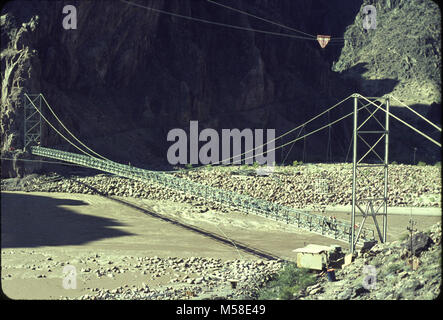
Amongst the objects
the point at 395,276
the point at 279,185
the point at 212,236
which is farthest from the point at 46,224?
the point at 395,276

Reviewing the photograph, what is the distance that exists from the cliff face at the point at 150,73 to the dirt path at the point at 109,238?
1303 centimetres

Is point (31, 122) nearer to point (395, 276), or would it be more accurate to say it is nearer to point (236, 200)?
point (236, 200)

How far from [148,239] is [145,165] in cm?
2314

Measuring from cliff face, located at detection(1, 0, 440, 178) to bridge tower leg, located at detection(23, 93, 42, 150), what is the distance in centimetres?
64

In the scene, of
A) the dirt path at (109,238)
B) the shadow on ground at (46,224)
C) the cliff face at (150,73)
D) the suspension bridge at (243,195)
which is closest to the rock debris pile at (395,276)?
the suspension bridge at (243,195)

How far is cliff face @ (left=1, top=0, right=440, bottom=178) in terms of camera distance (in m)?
53.8

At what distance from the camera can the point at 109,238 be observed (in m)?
34.7

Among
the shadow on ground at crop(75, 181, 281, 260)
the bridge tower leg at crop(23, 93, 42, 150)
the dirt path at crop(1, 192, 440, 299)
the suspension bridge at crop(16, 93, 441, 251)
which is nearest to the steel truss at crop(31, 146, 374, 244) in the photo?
the suspension bridge at crop(16, 93, 441, 251)

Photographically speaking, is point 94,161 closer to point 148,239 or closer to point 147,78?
point 148,239

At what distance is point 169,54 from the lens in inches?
2756

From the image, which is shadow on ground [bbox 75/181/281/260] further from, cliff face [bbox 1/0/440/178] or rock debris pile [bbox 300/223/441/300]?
cliff face [bbox 1/0/440/178]

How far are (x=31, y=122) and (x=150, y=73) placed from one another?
19.5 m

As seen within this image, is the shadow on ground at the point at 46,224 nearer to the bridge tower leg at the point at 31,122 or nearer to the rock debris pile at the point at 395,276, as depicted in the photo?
the bridge tower leg at the point at 31,122
